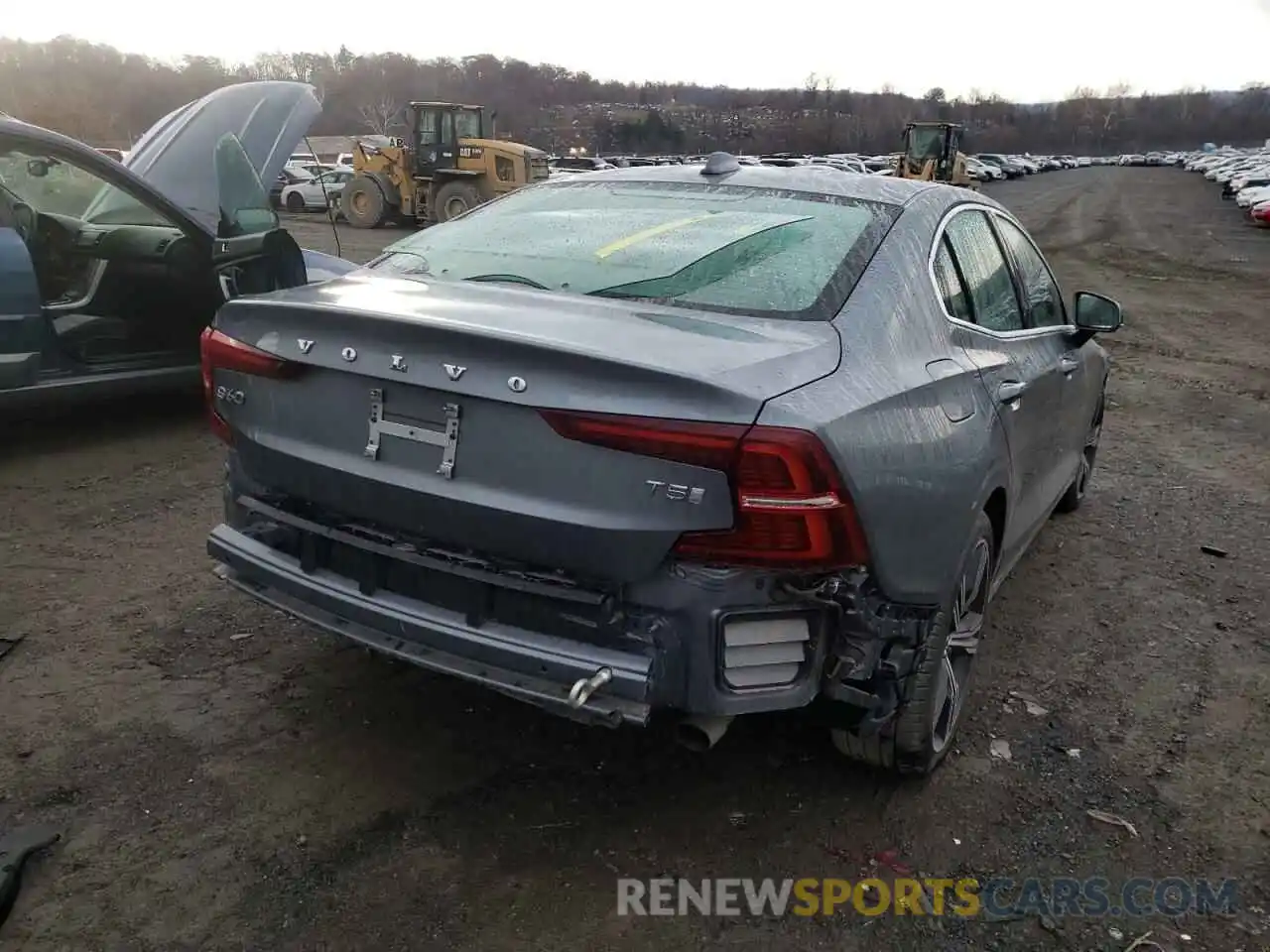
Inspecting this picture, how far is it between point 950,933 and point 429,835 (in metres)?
1.26

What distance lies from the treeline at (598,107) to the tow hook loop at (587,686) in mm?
25089

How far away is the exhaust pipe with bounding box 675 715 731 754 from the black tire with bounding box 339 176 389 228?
880 inches

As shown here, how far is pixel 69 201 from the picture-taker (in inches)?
230

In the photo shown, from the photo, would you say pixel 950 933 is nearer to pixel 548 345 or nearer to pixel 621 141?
pixel 548 345

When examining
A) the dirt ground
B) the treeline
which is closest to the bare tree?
the treeline

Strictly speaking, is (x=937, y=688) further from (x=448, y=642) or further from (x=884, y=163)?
(x=884, y=163)

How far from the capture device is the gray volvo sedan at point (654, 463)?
2.19 metres

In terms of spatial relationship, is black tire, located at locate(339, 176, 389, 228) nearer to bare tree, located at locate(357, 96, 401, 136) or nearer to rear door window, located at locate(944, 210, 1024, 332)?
rear door window, located at locate(944, 210, 1024, 332)

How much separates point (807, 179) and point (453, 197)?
19.7m

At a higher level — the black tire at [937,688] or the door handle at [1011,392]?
the door handle at [1011,392]

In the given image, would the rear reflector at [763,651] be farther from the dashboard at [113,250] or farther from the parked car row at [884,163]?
the parked car row at [884,163]

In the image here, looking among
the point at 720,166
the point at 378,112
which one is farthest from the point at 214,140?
the point at 378,112

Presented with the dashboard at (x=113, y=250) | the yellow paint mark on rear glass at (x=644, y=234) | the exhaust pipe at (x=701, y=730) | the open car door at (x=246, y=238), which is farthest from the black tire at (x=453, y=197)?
the exhaust pipe at (x=701, y=730)

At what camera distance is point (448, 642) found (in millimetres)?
2396
